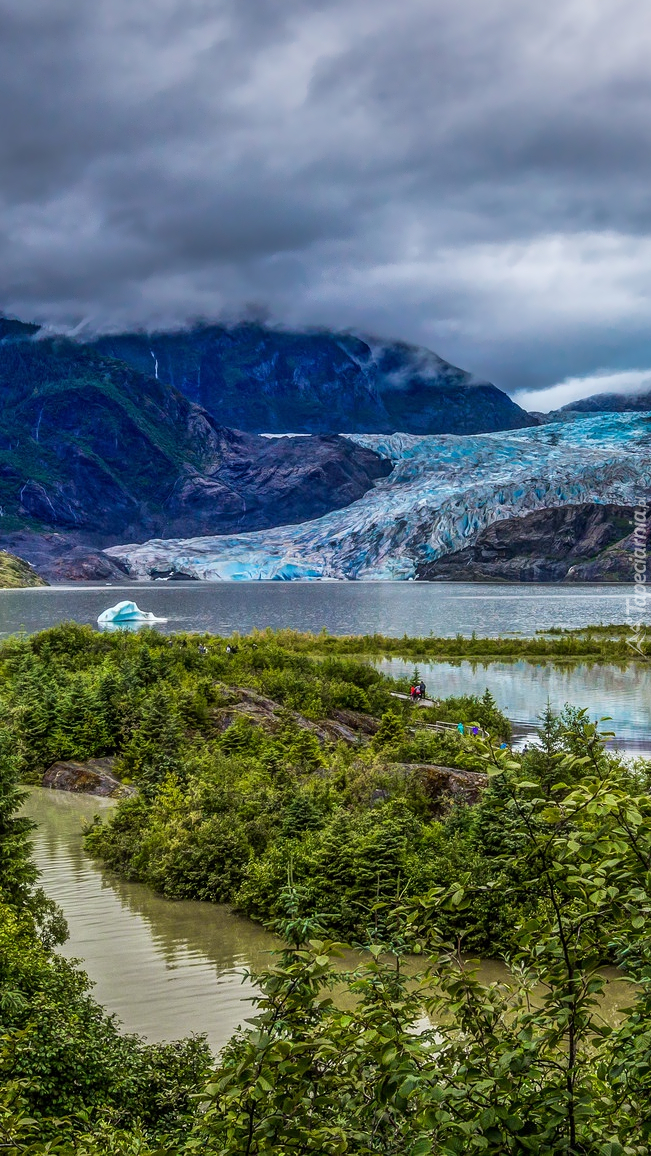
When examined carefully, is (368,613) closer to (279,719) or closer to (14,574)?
(279,719)

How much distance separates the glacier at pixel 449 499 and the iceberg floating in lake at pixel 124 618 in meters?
89.9

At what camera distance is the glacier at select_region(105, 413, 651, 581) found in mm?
151250

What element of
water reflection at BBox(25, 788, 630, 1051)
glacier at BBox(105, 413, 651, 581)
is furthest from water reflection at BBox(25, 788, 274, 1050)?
glacier at BBox(105, 413, 651, 581)

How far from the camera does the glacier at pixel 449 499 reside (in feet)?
496

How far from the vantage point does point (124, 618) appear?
66.0 meters

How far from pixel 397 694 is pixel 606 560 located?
138 metres

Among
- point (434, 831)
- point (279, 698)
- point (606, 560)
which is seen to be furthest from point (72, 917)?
point (606, 560)

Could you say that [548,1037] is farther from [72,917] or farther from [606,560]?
[606,560]

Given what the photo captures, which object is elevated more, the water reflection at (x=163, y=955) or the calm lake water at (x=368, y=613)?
the water reflection at (x=163, y=955)

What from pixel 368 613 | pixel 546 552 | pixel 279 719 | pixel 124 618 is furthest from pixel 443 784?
pixel 546 552

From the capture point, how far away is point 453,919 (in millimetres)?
11461

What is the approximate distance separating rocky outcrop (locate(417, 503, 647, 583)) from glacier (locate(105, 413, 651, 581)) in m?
3.98

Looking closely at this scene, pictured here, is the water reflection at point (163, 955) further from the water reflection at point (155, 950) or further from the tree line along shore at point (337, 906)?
the tree line along shore at point (337, 906)

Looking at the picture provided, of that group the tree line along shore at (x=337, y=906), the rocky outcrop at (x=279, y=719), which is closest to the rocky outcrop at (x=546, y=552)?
the tree line along shore at (x=337, y=906)
